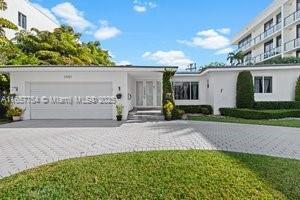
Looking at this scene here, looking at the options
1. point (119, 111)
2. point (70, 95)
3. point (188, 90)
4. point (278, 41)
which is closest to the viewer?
point (119, 111)

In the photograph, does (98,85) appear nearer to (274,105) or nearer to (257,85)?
(257,85)

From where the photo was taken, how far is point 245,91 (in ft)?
67.4

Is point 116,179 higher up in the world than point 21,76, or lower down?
lower down

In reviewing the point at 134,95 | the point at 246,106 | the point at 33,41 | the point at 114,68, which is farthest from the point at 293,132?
the point at 33,41

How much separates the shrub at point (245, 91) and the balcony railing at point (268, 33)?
2009 centimetres

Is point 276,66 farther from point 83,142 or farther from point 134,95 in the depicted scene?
point 83,142

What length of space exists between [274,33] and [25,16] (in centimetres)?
3047

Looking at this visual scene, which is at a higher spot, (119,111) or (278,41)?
(278,41)

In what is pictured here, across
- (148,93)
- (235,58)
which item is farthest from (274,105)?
(235,58)

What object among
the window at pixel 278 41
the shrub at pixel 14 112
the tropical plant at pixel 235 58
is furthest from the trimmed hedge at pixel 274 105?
the tropical plant at pixel 235 58

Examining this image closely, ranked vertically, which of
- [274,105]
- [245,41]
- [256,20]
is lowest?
[274,105]

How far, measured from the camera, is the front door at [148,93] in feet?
83.5

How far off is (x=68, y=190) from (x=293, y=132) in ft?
34.7

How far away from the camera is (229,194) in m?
5.36
